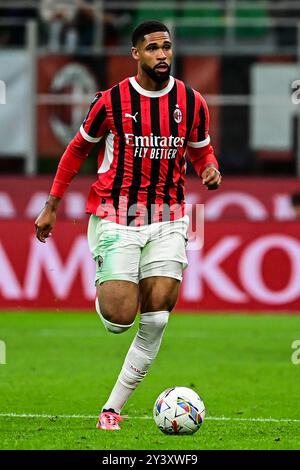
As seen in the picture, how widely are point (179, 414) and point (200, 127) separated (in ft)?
6.02

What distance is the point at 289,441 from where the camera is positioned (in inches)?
270

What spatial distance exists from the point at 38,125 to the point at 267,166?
3.43m

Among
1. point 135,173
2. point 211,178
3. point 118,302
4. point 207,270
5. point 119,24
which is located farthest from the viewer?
point 119,24

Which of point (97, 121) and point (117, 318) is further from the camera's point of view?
point (97, 121)

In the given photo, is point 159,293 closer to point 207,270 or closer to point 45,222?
point 45,222

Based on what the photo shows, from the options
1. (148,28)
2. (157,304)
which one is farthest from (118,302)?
(148,28)

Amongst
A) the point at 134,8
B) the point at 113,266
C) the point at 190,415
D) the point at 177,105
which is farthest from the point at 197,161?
the point at 134,8

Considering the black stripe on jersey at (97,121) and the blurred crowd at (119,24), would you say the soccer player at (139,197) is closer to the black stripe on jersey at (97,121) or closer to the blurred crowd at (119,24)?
the black stripe on jersey at (97,121)

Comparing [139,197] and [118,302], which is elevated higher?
[139,197]

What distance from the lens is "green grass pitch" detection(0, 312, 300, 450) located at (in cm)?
696

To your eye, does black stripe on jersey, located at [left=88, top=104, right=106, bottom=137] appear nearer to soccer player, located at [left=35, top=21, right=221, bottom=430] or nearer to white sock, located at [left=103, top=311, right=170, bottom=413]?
soccer player, located at [left=35, top=21, right=221, bottom=430]

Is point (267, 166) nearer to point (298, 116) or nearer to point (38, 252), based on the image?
point (298, 116)

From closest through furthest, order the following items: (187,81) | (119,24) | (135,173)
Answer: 1. (135,173)
2. (187,81)
3. (119,24)

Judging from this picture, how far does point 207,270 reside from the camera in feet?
51.5
